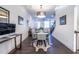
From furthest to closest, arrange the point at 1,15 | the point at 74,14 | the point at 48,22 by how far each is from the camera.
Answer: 1. the point at 48,22
2. the point at 74,14
3. the point at 1,15

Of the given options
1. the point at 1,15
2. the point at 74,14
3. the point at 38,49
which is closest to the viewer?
the point at 1,15

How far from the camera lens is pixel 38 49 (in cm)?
409

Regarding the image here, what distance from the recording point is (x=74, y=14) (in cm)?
371

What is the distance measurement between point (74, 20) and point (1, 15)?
8.69ft
